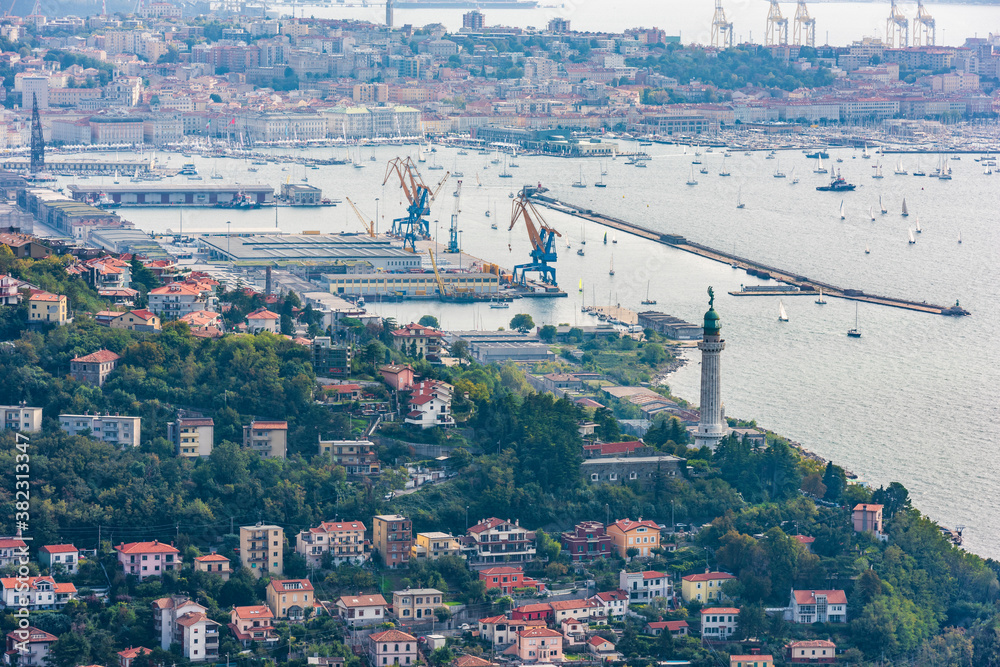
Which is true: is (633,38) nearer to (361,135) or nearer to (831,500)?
(361,135)

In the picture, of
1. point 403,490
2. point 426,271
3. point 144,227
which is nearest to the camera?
point 403,490

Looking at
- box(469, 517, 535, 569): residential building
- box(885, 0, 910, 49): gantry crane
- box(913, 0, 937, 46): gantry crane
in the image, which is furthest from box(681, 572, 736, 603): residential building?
box(885, 0, 910, 49): gantry crane

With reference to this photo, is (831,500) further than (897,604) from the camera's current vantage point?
Yes

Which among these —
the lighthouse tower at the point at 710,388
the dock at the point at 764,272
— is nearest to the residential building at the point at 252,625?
the lighthouse tower at the point at 710,388

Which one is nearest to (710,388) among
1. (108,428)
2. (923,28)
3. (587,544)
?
(587,544)

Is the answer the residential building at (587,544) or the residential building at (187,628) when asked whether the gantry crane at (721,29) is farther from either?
the residential building at (187,628)

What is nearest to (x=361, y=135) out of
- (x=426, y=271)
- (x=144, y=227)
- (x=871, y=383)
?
(x=144, y=227)

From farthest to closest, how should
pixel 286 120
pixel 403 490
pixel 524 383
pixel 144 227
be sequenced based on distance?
pixel 286 120 → pixel 144 227 → pixel 524 383 → pixel 403 490
